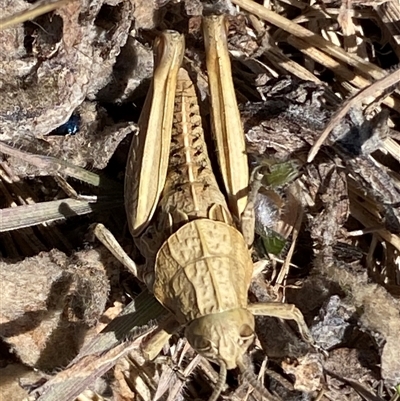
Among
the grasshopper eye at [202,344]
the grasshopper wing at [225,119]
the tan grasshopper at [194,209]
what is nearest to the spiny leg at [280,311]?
the tan grasshopper at [194,209]

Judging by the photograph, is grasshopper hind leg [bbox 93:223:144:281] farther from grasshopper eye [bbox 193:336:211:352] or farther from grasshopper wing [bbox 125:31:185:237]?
grasshopper eye [bbox 193:336:211:352]

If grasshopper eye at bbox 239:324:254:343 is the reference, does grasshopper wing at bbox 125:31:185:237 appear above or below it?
above

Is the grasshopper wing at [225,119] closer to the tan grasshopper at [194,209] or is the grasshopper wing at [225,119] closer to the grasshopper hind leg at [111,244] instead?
the tan grasshopper at [194,209]

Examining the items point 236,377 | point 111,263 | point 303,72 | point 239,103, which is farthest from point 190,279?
point 303,72

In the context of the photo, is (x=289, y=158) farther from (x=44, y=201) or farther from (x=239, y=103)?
(x=44, y=201)

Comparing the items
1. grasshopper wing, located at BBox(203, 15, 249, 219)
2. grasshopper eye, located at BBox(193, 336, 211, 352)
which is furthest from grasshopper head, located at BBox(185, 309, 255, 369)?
grasshopper wing, located at BBox(203, 15, 249, 219)

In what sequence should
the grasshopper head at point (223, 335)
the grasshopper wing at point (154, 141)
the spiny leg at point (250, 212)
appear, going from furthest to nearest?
the spiny leg at point (250, 212), the grasshopper wing at point (154, 141), the grasshopper head at point (223, 335)

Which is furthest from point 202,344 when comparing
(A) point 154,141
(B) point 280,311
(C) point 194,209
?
(A) point 154,141
